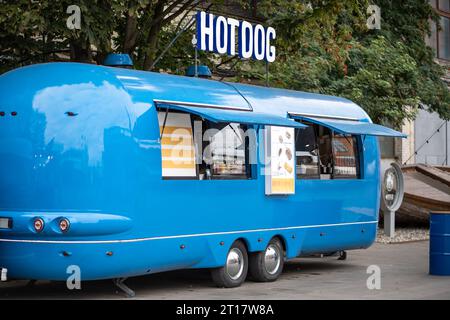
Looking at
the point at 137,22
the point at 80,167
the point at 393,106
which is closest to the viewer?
the point at 80,167

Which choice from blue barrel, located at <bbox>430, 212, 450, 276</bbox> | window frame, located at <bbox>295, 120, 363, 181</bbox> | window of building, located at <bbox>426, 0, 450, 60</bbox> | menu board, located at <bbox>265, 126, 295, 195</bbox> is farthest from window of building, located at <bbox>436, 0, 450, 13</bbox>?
menu board, located at <bbox>265, 126, 295, 195</bbox>

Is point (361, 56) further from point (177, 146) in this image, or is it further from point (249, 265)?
point (177, 146)

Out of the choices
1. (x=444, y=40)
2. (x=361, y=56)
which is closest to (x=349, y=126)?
(x=361, y=56)

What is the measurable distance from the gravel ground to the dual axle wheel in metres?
Result: 7.75

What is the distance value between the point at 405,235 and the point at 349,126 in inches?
338

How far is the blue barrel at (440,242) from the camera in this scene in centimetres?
1494

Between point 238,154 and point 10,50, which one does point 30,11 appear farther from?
point 238,154

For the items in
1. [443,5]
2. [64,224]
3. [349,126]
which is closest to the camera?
[64,224]

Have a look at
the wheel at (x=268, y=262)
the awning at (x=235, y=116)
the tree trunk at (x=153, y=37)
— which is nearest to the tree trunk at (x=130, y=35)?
the tree trunk at (x=153, y=37)

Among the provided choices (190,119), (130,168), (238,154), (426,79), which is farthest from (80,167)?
(426,79)

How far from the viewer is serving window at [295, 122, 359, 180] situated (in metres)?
15.1

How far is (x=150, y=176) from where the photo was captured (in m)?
12.0
